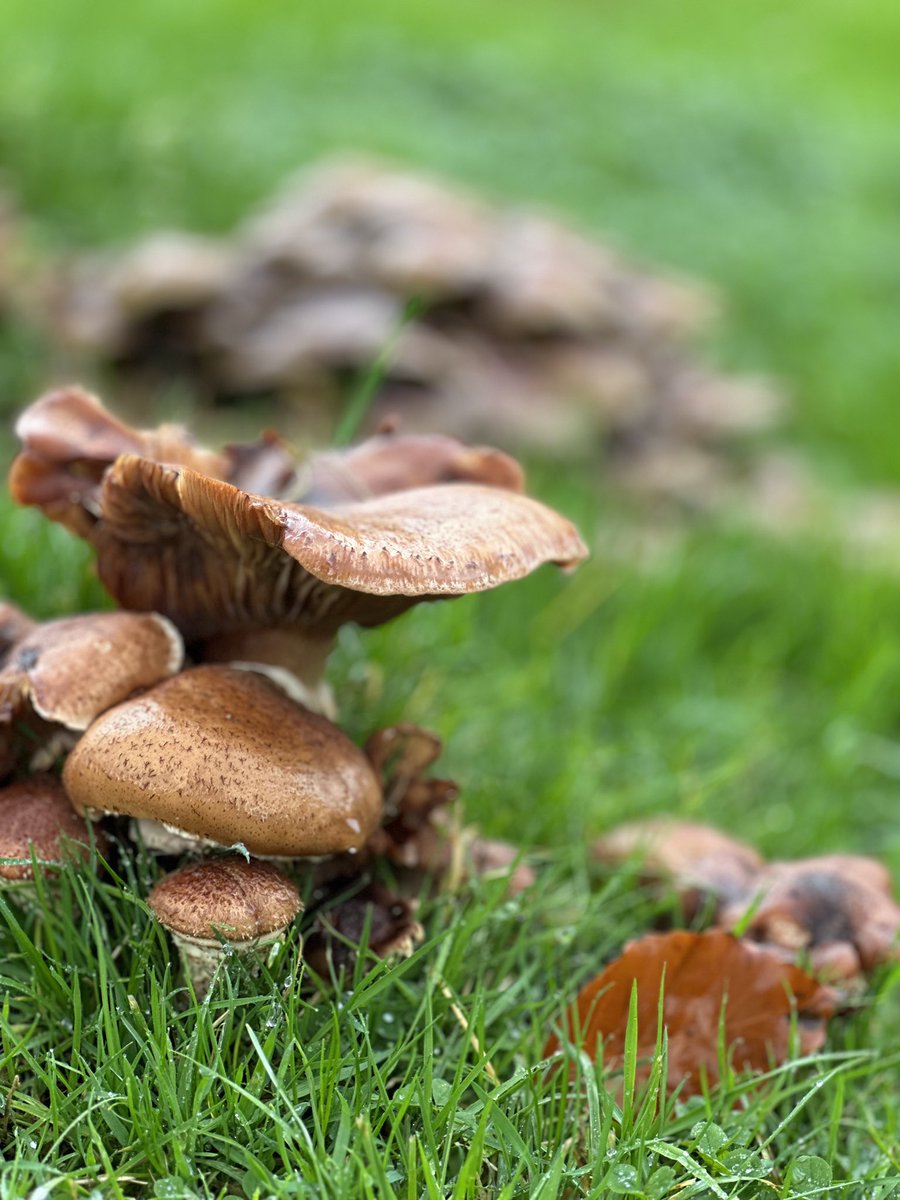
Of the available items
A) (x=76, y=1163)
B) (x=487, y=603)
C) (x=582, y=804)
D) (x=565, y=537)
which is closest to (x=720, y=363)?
(x=487, y=603)

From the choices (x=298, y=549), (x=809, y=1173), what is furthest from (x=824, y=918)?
(x=298, y=549)

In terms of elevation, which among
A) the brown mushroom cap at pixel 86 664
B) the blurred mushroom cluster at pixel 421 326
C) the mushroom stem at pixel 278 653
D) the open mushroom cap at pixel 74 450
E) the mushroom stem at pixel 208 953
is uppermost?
the open mushroom cap at pixel 74 450

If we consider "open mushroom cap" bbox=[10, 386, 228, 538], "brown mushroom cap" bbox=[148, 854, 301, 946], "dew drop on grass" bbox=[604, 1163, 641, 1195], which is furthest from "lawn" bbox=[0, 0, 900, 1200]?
"open mushroom cap" bbox=[10, 386, 228, 538]

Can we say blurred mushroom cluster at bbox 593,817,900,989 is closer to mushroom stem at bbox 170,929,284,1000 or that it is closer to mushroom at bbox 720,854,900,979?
mushroom at bbox 720,854,900,979

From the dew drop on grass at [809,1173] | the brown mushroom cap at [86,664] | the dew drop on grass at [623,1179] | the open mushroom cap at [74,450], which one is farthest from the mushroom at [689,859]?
the open mushroom cap at [74,450]

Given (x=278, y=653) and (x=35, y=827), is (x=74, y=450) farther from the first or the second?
(x=35, y=827)

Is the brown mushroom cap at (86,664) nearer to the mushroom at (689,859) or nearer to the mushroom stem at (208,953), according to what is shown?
the mushroom stem at (208,953)

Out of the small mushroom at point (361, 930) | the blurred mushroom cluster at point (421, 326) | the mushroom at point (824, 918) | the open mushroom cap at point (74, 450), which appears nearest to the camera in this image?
the small mushroom at point (361, 930)
